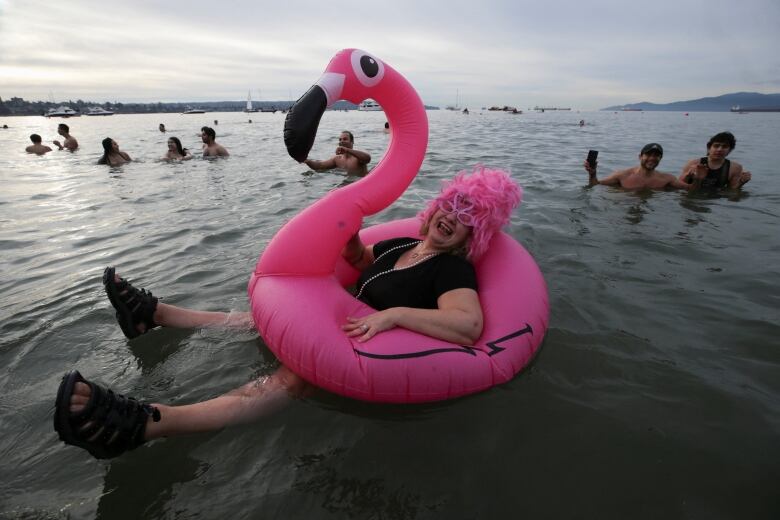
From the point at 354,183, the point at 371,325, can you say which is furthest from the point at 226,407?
the point at 354,183

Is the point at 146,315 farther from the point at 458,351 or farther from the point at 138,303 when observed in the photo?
the point at 458,351

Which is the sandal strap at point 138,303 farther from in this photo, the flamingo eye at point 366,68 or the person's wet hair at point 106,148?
the person's wet hair at point 106,148

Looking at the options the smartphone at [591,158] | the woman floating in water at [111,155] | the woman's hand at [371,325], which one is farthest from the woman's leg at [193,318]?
the woman floating in water at [111,155]

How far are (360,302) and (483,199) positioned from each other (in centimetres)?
98

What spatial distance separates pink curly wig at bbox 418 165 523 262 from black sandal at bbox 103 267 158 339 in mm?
1908

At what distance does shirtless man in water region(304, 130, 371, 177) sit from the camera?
8586 millimetres

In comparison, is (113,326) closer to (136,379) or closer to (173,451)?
(136,379)

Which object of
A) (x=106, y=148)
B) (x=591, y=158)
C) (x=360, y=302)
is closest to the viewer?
(x=360, y=302)

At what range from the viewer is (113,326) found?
3107 mm

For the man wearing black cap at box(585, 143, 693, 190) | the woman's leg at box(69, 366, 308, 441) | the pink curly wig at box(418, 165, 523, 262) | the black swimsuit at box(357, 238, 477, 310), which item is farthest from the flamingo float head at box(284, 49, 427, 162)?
the man wearing black cap at box(585, 143, 693, 190)

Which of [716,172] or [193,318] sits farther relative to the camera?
[716,172]

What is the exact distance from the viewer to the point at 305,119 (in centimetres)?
241

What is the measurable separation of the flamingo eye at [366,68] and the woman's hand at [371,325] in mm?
1589

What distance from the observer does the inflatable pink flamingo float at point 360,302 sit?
2.16m
